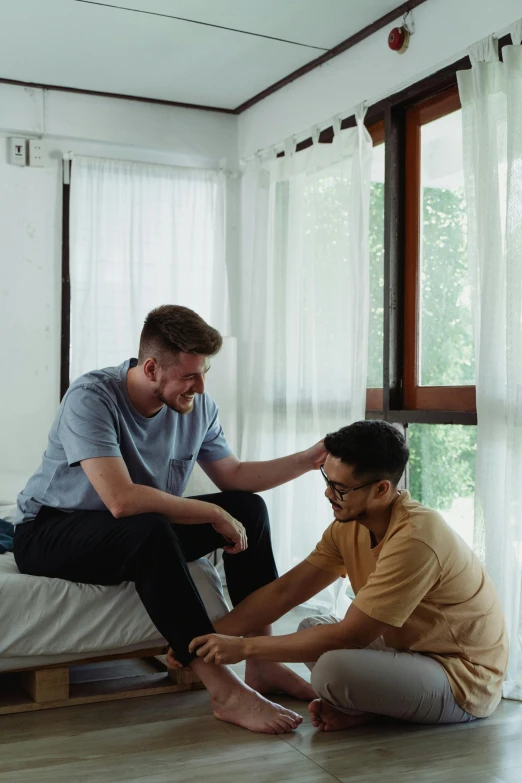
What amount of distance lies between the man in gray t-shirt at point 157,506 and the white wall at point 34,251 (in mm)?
1689

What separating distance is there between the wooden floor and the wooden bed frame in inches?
1.9

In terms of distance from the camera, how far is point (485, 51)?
2984 mm

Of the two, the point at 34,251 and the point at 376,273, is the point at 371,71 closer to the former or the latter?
the point at 376,273

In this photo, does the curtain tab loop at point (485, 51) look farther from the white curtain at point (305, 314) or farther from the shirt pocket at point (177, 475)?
the shirt pocket at point (177, 475)

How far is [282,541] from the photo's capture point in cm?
411

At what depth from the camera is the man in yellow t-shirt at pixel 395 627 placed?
215cm

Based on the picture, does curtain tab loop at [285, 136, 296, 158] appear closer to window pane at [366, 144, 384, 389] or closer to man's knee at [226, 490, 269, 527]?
window pane at [366, 144, 384, 389]

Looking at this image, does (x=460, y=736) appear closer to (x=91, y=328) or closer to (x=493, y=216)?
(x=493, y=216)

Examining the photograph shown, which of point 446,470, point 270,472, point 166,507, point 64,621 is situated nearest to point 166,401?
point 166,507

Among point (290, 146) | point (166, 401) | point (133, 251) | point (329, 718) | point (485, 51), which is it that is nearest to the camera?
point (329, 718)

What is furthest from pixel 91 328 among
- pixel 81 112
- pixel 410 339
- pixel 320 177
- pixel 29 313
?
pixel 410 339

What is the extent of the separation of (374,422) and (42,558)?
3.45 ft

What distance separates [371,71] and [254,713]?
262 cm

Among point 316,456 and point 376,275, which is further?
point 376,275
